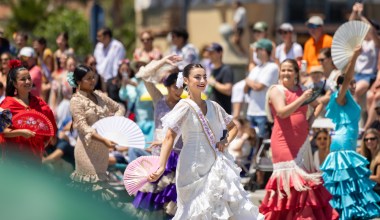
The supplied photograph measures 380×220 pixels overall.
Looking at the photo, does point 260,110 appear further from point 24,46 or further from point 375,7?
point 375,7

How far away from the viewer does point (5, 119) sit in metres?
11.1

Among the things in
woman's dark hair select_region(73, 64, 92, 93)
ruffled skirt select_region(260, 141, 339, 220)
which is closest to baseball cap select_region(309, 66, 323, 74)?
ruffled skirt select_region(260, 141, 339, 220)

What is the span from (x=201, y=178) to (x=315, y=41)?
5.87 m

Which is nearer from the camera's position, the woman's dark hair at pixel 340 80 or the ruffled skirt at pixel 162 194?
the ruffled skirt at pixel 162 194

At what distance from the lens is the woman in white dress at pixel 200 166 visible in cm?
1012

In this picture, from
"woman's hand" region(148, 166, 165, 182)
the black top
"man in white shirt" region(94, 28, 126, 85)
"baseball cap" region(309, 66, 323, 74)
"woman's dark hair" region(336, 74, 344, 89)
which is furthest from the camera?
"man in white shirt" region(94, 28, 126, 85)

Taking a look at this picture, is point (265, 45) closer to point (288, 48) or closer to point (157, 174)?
point (288, 48)

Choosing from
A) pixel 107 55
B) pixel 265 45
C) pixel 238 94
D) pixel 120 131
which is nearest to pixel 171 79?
pixel 120 131

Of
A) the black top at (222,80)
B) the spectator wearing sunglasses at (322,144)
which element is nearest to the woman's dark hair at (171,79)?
the spectator wearing sunglasses at (322,144)

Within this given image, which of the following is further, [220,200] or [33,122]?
[33,122]

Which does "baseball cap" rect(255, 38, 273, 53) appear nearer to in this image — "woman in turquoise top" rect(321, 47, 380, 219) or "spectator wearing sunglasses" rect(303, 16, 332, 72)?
"spectator wearing sunglasses" rect(303, 16, 332, 72)

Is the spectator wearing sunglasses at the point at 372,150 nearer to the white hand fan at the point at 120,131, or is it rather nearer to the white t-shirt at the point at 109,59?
the white hand fan at the point at 120,131

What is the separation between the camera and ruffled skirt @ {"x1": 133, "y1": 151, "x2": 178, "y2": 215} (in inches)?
464

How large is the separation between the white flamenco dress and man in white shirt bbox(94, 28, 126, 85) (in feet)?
23.7
